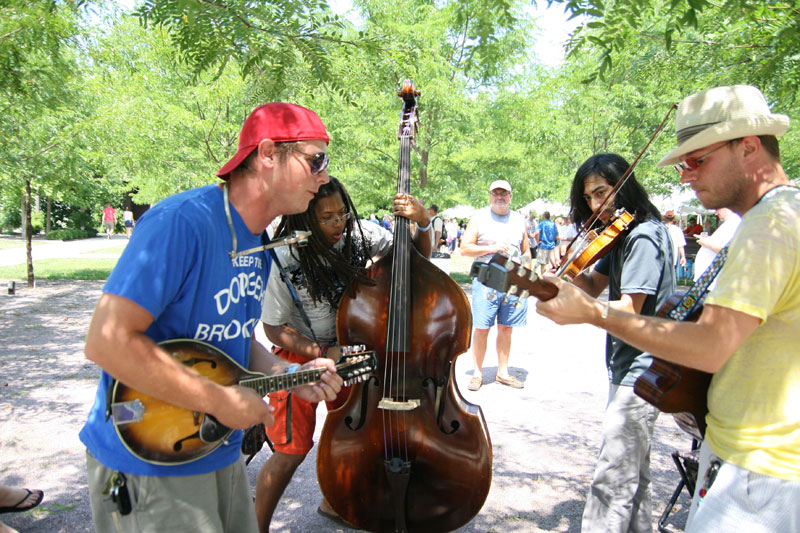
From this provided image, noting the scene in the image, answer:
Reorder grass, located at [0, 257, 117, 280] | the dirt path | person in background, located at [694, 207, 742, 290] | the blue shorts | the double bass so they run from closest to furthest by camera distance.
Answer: the double bass < the dirt path < the blue shorts < person in background, located at [694, 207, 742, 290] < grass, located at [0, 257, 117, 280]

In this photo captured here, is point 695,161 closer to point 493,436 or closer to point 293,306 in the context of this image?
point 293,306

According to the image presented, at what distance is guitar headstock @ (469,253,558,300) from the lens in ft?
5.44

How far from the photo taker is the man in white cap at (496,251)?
591 centimetres

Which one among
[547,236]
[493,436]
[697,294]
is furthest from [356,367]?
[547,236]

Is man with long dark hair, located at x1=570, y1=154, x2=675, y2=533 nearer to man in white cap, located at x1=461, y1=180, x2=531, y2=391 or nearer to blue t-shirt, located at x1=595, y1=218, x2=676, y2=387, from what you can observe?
blue t-shirt, located at x1=595, y1=218, x2=676, y2=387

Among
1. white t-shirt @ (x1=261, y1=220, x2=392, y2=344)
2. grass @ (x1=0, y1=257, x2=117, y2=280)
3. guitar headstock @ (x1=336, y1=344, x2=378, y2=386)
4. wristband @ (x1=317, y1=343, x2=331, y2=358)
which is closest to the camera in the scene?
guitar headstock @ (x1=336, y1=344, x2=378, y2=386)

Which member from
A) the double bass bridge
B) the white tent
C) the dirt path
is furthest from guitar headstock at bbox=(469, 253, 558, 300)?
the white tent

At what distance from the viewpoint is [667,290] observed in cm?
262

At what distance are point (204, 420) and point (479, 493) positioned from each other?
4.85 feet

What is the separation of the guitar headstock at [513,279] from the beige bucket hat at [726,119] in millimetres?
647

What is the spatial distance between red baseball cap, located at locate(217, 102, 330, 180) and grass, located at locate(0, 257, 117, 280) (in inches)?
518

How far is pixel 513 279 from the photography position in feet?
5.50

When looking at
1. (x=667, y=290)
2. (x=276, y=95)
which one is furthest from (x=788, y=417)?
(x=276, y=95)

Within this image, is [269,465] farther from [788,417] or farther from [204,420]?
[788,417]
